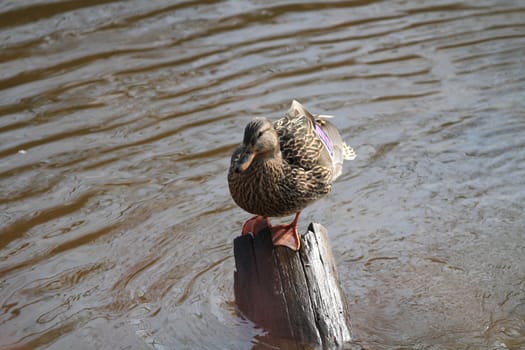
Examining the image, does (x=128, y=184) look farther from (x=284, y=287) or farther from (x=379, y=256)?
(x=284, y=287)

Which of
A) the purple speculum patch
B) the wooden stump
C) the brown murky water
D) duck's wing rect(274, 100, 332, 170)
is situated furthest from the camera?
the brown murky water

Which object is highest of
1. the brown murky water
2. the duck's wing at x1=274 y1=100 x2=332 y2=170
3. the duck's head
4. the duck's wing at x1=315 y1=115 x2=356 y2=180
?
the duck's head

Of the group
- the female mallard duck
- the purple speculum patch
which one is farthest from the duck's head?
the purple speculum patch

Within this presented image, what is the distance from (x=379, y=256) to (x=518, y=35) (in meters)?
4.45

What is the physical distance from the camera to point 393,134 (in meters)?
7.35

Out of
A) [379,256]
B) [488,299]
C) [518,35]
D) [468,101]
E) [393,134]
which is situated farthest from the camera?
[518,35]

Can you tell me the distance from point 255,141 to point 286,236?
527mm

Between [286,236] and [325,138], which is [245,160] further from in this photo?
[325,138]

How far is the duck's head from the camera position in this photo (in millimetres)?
4398

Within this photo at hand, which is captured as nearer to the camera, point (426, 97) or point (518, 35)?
point (426, 97)

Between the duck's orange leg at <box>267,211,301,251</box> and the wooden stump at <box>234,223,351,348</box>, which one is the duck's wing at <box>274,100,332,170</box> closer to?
the duck's orange leg at <box>267,211,301,251</box>

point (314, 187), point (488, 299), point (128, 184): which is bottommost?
point (488, 299)

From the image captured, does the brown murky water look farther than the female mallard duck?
Yes

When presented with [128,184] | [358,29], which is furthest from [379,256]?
[358,29]
